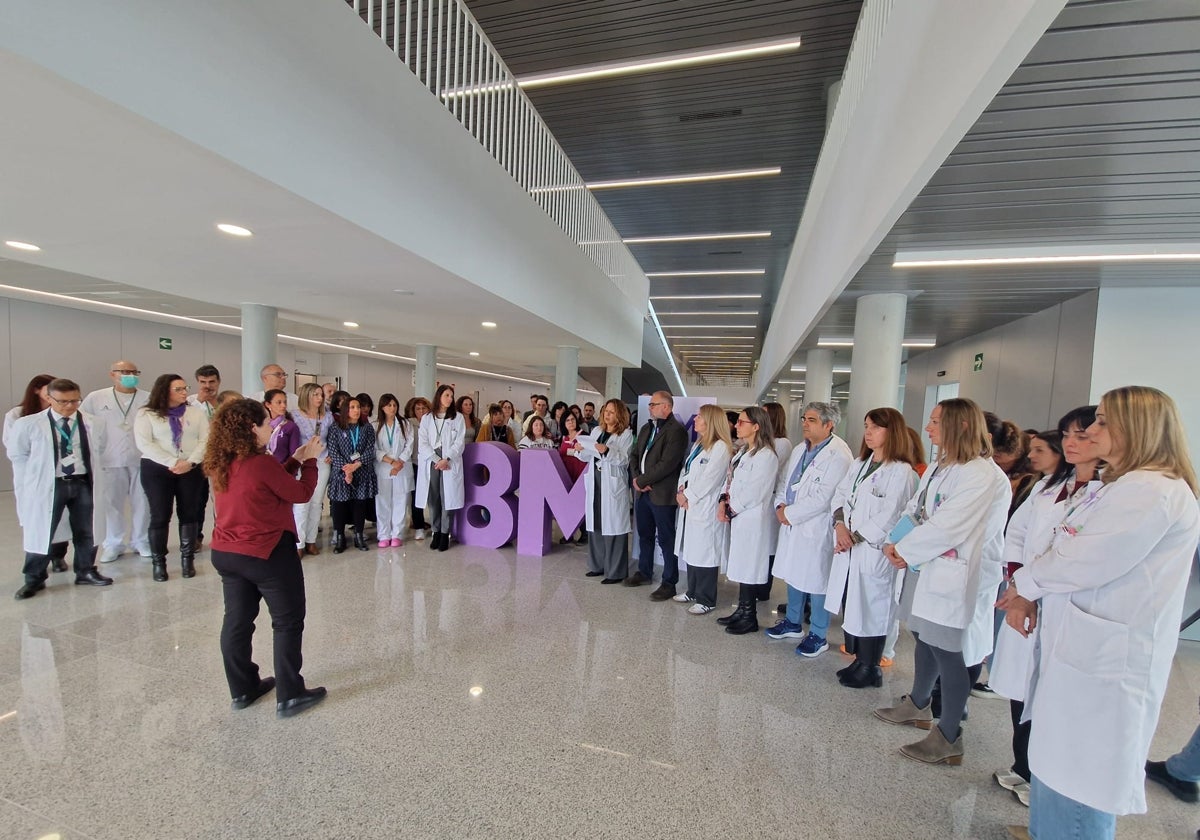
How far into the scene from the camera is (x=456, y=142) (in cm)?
439

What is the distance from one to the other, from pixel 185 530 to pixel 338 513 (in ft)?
4.29

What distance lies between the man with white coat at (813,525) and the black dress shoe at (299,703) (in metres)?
3.03

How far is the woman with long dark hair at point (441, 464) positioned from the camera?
228 inches

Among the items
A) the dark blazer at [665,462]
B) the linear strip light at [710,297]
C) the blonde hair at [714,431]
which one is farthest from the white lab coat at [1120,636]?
the linear strip light at [710,297]

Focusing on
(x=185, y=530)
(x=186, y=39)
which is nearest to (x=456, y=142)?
(x=186, y=39)

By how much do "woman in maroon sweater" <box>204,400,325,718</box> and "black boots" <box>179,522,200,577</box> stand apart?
99.1 inches

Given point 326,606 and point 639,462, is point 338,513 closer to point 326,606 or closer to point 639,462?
point 326,606

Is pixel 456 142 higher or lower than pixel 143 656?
higher

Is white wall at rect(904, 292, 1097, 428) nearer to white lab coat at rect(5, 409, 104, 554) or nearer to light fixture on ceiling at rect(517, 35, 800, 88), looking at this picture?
light fixture on ceiling at rect(517, 35, 800, 88)

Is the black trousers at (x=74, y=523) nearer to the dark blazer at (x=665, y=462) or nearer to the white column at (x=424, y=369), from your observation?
the dark blazer at (x=665, y=462)

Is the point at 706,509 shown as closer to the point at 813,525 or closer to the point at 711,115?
the point at 813,525

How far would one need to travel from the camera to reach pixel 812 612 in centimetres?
380

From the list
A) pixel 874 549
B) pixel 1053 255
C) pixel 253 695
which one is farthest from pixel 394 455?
pixel 1053 255

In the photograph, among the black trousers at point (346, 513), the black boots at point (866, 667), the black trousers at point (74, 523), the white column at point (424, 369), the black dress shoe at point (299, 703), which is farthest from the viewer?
the white column at point (424, 369)
